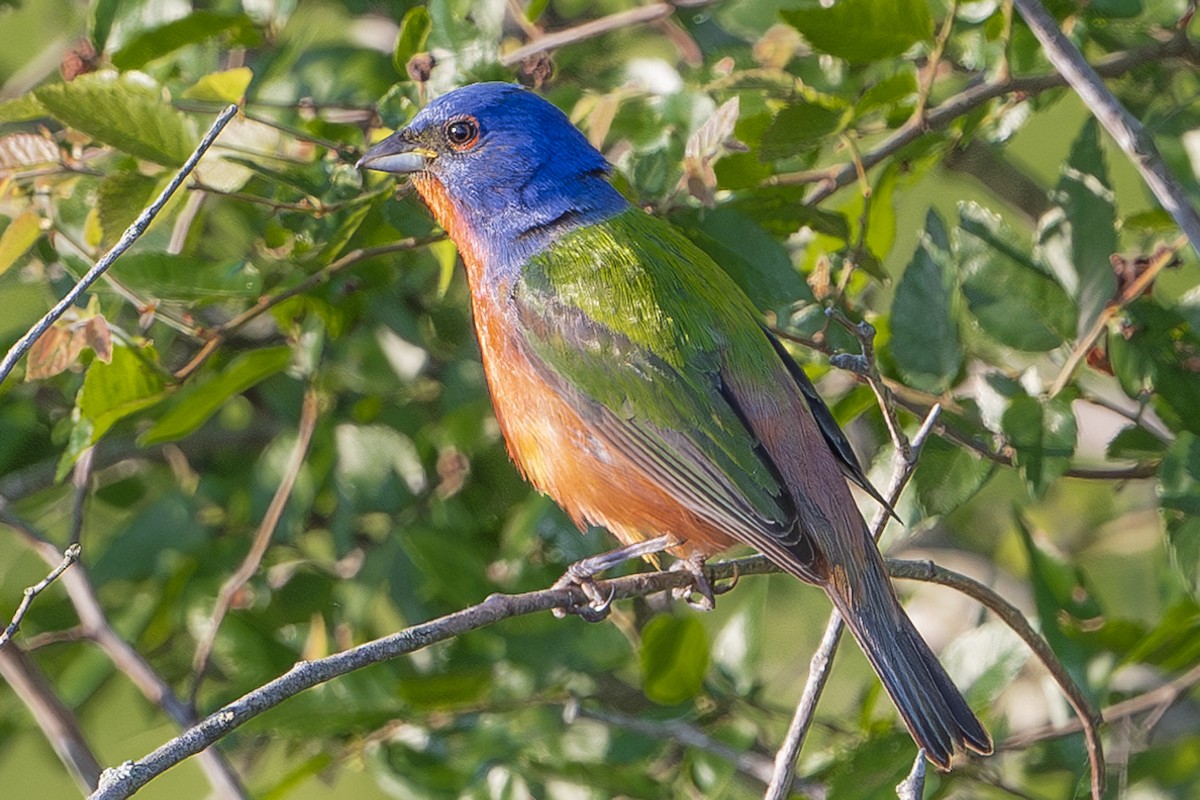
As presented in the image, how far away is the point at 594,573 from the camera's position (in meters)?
3.53

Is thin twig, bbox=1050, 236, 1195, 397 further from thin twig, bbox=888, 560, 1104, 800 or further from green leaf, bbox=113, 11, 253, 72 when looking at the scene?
green leaf, bbox=113, 11, 253, 72

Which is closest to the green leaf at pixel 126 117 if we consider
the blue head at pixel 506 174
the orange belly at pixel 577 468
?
the blue head at pixel 506 174

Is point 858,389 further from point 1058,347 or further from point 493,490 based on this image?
point 493,490

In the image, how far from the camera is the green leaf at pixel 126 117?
3287 millimetres

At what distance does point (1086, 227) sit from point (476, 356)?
174 centimetres

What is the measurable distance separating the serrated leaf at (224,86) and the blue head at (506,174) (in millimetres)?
530

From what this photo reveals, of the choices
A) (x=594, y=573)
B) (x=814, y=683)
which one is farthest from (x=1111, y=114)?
(x=594, y=573)

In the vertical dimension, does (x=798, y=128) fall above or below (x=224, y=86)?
below

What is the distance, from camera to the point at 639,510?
138 inches

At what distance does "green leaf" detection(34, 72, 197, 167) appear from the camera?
3.29m

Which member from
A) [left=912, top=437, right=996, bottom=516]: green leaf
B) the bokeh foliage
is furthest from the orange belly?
[left=912, top=437, right=996, bottom=516]: green leaf

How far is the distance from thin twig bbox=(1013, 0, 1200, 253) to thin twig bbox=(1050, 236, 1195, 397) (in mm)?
417

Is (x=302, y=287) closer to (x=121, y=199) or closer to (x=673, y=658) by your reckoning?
(x=121, y=199)

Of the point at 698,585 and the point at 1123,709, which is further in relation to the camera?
the point at 1123,709
